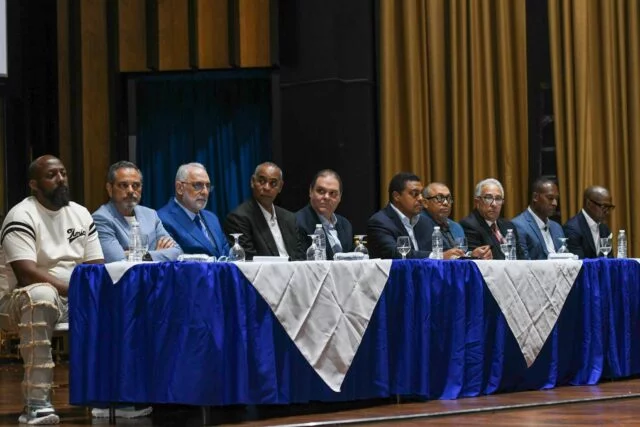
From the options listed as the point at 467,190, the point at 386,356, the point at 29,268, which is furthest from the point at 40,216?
the point at 467,190

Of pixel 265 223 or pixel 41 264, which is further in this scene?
pixel 265 223

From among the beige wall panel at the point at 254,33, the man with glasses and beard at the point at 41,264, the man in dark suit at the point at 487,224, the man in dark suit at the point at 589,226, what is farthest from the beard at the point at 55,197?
the beige wall panel at the point at 254,33

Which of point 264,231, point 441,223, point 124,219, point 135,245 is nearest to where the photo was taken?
point 135,245

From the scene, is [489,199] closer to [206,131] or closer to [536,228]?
[536,228]

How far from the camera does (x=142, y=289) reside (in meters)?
4.73

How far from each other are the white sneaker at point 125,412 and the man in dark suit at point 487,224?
2.55 m

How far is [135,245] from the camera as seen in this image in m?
5.06

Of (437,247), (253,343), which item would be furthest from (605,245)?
(253,343)

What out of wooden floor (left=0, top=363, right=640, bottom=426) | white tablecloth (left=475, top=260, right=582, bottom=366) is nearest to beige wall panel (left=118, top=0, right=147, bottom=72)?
wooden floor (left=0, top=363, right=640, bottom=426)

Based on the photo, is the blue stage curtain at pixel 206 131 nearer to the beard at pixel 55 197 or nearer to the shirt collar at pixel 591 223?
the shirt collar at pixel 591 223

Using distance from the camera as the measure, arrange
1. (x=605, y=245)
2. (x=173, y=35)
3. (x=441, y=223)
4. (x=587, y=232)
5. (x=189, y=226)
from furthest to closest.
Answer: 1. (x=173, y=35)
2. (x=587, y=232)
3. (x=441, y=223)
4. (x=605, y=245)
5. (x=189, y=226)

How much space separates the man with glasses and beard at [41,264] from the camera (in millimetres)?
4832

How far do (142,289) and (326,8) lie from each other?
4107 millimetres

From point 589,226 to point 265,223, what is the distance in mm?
2261
